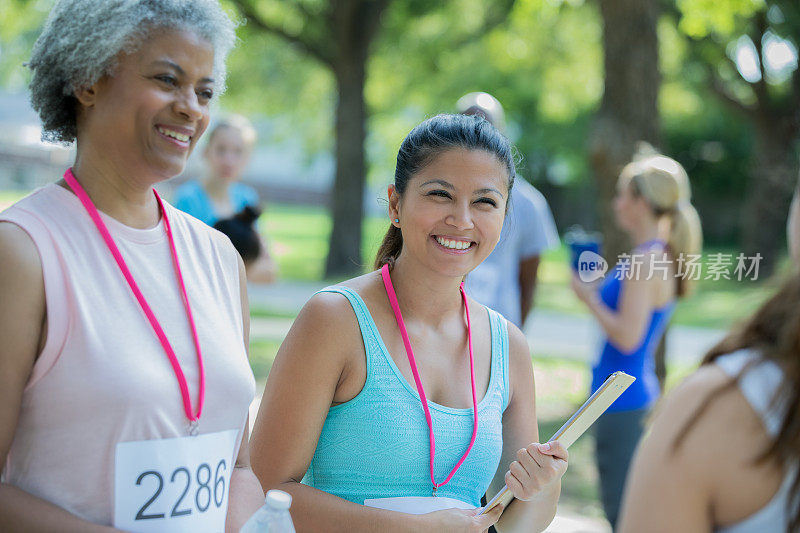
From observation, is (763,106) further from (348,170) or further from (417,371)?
(417,371)

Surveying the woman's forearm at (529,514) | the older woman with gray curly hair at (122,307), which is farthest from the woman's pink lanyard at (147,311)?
the woman's forearm at (529,514)

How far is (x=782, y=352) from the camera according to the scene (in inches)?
54.5

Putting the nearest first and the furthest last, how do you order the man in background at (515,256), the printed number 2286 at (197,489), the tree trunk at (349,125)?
the printed number 2286 at (197,489) < the man in background at (515,256) < the tree trunk at (349,125)

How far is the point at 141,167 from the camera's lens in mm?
1925

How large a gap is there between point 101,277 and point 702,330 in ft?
47.2

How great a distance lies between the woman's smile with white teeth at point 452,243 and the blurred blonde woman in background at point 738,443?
974 mm

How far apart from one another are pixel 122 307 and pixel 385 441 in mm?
743

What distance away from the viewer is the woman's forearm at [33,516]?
1.64 m

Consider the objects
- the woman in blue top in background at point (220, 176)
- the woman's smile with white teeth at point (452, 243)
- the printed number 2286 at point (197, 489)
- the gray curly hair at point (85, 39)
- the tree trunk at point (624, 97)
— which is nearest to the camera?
the printed number 2286 at point (197, 489)

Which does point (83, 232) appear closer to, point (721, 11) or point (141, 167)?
point (141, 167)

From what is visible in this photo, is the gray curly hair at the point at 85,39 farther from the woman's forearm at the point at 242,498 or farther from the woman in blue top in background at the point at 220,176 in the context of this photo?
the woman in blue top in background at the point at 220,176

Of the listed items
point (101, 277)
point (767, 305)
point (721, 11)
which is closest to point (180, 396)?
point (101, 277)

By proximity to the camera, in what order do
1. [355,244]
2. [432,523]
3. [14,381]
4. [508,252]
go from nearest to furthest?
[14,381] → [432,523] → [508,252] → [355,244]

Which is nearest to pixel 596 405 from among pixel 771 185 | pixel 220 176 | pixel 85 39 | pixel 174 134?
pixel 174 134
